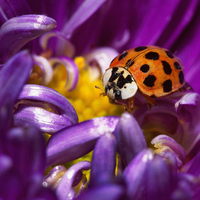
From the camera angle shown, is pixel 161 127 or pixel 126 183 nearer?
pixel 126 183

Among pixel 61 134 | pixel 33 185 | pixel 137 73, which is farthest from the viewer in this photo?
pixel 137 73

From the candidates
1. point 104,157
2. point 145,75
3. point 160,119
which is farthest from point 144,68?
point 104,157

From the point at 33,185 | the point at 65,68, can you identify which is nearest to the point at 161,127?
the point at 65,68

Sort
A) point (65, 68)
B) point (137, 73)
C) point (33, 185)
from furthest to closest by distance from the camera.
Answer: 1. point (65, 68)
2. point (137, 73)
3. point (33, 185)

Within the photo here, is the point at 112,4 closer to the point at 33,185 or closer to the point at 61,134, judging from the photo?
the point at 61,134

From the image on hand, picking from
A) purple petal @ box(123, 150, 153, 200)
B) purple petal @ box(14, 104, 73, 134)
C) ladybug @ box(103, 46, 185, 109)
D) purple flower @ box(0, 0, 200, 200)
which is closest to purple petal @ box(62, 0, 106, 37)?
purple flower @ box(0, 0, 200, 200)

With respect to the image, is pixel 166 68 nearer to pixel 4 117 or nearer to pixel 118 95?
pixel 118 95

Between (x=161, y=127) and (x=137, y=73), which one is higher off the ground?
(x=137, y=73)
